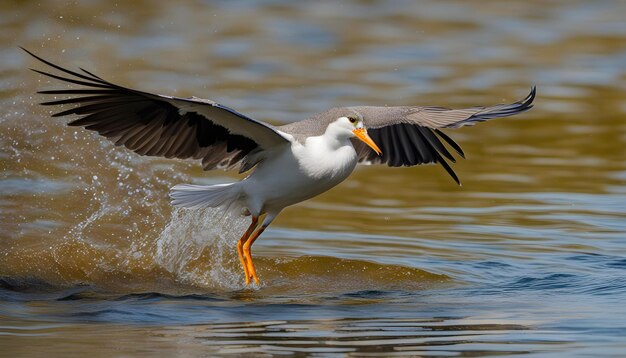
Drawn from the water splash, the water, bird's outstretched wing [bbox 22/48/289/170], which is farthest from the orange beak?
the water splash

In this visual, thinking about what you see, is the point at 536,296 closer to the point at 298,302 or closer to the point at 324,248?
the point at 298,302

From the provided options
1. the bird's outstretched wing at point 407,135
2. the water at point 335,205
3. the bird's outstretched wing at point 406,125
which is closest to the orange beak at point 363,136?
the bird's outstretched wing at point 406,125

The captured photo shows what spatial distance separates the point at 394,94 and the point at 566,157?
271cm

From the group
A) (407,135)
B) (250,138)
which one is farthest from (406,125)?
(250,138)

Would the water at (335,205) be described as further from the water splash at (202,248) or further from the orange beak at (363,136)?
the orange beak at (363,136)

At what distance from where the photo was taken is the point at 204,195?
27.1ft

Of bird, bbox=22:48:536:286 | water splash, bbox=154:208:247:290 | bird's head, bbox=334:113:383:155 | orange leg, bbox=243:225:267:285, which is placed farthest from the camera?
water splash, bbox=154:208:247:290

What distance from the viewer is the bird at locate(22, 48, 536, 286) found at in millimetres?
7645

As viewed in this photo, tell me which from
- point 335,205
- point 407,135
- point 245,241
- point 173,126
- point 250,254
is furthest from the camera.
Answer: point 335,205

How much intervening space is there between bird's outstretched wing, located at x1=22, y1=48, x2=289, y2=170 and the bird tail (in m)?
0.17

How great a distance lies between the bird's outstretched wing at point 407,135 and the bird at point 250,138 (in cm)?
1

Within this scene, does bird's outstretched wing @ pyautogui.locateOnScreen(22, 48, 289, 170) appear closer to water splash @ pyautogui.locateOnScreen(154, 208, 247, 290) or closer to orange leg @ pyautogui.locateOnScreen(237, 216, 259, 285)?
orange leg @ pyautogui.locateOnScreen(237, 216, 259, 285)

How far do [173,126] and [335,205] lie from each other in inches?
110

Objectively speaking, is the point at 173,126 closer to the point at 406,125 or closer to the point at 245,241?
the point at 245,241
